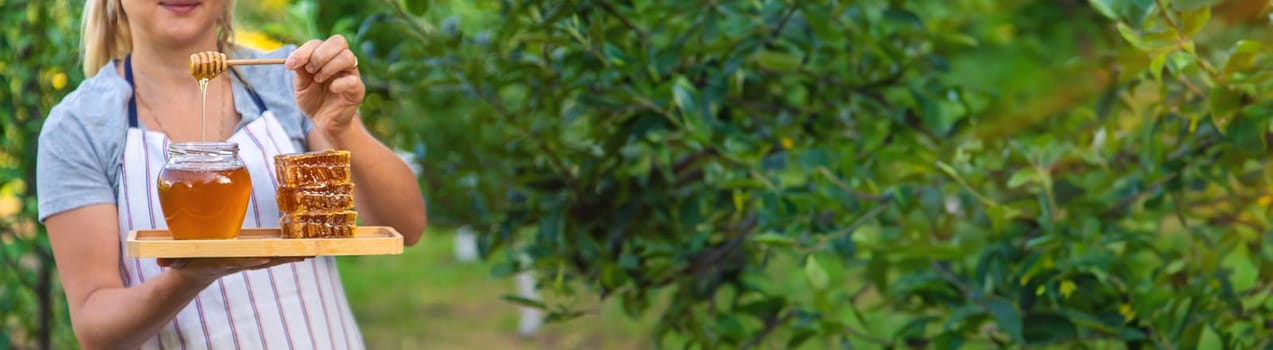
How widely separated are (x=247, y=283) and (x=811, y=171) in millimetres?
1378

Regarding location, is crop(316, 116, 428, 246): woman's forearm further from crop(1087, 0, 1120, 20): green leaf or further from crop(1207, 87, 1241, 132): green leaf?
crop(1207, 87, 1241, 132): green leaf

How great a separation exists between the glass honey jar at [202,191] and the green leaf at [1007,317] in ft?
4.95

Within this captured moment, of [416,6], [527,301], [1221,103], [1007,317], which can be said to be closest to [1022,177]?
[1007,317]

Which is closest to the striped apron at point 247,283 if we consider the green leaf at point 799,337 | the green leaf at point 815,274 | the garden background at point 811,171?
the garden background at point 811,171

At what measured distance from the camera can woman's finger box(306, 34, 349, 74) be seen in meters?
1.70

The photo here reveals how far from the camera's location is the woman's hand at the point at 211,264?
1.58 metres

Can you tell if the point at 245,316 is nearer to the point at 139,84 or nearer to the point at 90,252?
the point at 90,252

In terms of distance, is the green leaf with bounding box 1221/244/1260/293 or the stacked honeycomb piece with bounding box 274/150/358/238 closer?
the stacked honeycomb piece with bounding box 274/150/358/238

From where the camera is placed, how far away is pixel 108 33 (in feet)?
6.55

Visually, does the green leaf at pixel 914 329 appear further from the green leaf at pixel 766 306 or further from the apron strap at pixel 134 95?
the apron strap at pixel 134 95

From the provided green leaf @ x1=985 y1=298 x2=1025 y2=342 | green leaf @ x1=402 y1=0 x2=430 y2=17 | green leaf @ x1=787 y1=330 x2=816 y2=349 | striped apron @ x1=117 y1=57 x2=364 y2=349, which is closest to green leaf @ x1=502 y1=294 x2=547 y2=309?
green leaf @ x1=787 y1=330 x2=816 y2=349

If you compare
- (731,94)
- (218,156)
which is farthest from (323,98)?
(731,94)

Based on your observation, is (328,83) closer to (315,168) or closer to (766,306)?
(315,168)

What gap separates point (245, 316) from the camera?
6.07 feet
